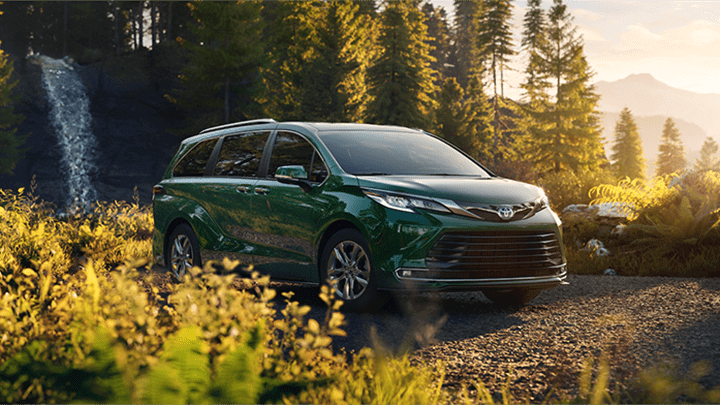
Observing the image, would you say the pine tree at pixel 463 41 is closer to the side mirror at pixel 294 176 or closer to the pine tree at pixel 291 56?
the pine tree at pixel 291 56

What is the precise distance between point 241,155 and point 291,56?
34.2m

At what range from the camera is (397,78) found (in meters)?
38.9

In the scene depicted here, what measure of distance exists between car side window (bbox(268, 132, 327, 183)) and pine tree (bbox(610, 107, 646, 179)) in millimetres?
68938

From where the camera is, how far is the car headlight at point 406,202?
5148mm

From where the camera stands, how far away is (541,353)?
4121mm

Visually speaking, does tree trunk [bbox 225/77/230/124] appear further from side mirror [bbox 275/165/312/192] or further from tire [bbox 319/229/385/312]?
tire [bbox 319/229/385/312]

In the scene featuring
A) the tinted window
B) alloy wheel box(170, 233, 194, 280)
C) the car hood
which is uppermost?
the tinted window

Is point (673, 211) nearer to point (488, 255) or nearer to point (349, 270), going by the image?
point (488, 255)

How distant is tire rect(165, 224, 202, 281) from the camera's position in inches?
285

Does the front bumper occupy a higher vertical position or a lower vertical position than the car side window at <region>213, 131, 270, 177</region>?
lower

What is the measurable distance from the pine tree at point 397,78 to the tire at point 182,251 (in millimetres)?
30244

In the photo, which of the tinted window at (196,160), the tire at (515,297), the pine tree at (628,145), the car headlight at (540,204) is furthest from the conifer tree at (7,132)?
the pine tree at (628,145)

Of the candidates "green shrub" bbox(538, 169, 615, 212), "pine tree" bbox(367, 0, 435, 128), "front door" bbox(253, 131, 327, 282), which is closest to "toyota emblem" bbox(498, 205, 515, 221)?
"front door" bbox(253, 131, 327, 282)

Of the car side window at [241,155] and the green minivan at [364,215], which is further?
the car side window at [241,155]
